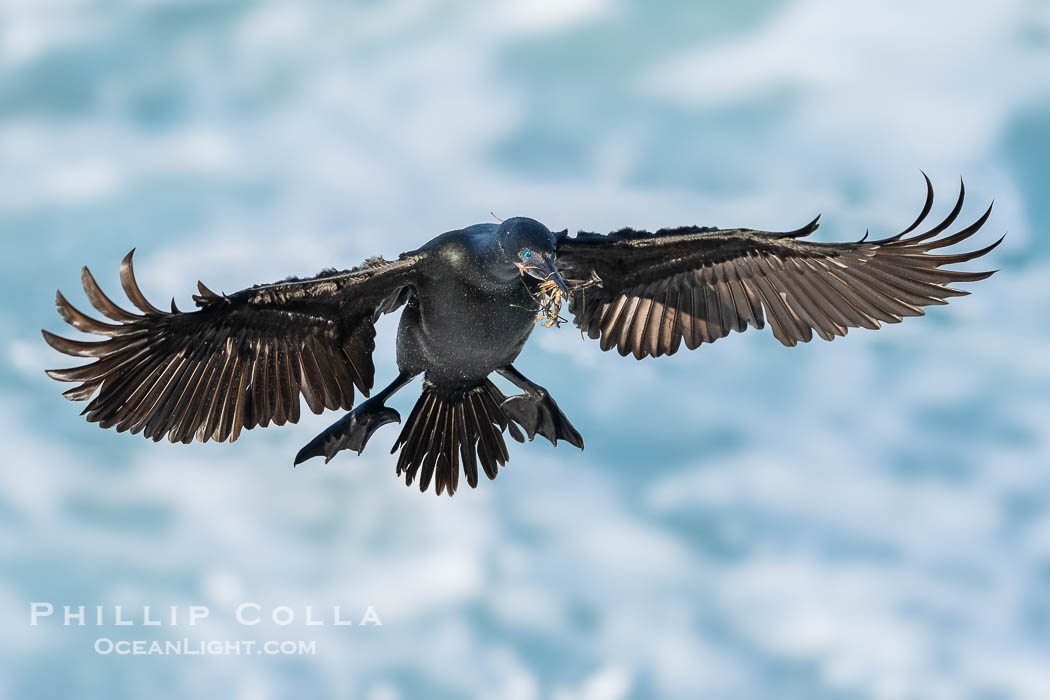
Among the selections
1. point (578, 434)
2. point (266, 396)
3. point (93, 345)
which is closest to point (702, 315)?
point (578, 434)

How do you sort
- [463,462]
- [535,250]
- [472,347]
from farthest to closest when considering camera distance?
[463,462] → [472,347] → [535,250]

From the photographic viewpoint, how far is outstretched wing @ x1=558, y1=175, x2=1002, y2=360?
29.5ft

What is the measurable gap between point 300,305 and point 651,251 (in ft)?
8.35

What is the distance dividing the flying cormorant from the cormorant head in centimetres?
1

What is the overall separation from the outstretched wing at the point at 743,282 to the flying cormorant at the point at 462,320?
0.4 inches

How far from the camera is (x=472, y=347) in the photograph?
8.44 m

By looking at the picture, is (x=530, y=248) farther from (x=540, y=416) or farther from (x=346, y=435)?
(x=346, y=435)

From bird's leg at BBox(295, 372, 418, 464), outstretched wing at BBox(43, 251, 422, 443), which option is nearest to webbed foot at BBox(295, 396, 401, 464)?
bird's leg at BBox(295, 372, 418, 464)

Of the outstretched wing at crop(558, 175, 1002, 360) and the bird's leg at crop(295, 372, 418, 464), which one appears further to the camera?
the outstretched wing at crop(558, 175, 1002, 360)

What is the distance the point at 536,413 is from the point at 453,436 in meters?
0.62

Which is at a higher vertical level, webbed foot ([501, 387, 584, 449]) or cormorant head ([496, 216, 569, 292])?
cormorant head ([496, 216, 569, 292])

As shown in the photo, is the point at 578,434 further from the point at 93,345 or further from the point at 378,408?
the point at 93,345

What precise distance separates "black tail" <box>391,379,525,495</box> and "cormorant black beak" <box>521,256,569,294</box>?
4.90 feet

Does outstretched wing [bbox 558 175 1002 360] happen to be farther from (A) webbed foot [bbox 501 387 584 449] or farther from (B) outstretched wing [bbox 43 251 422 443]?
(B) outstretched wing [bbox 43 251 422 443]
